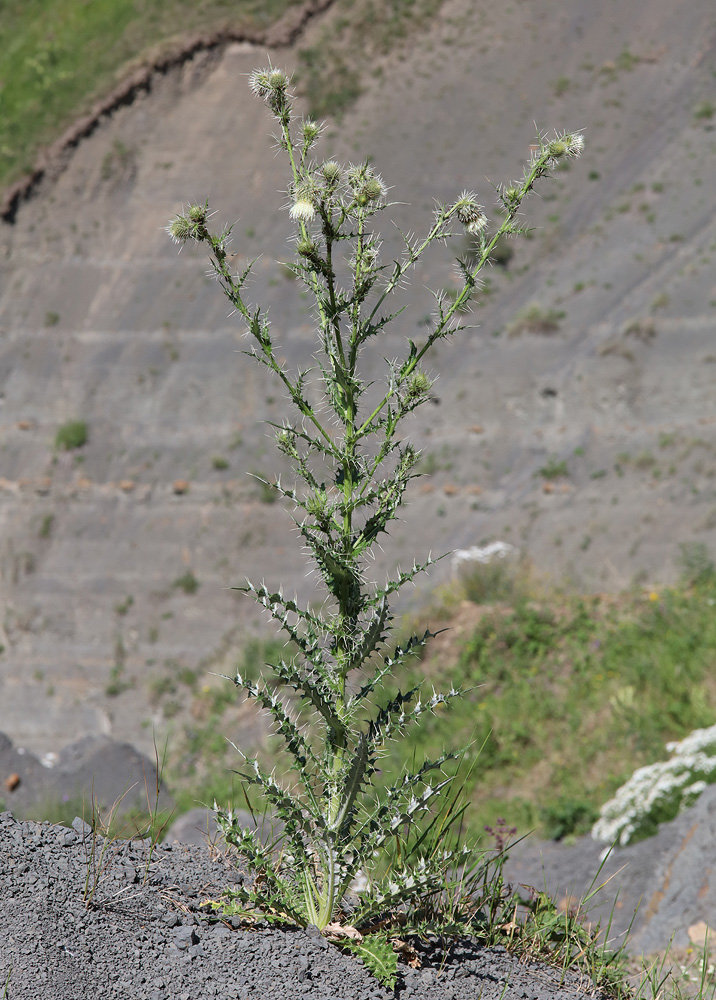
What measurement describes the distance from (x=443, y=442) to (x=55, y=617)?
A: 7.94m

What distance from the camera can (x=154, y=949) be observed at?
2.35 m

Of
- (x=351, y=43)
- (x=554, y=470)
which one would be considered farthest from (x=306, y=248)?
(x=351, y=43)

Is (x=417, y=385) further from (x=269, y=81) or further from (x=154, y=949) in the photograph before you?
(x=154, y=949)

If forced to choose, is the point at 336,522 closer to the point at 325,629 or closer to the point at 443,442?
the point at 325,629

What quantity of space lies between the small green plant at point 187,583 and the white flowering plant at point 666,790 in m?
11.9

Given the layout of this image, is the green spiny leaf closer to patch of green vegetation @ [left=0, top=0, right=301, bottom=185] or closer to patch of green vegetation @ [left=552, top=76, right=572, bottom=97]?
patch of green vegetation @ [left=552, top=76, right=572, bottom=97]

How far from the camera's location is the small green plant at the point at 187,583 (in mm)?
16562

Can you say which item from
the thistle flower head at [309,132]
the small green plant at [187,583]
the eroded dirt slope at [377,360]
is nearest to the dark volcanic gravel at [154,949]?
the thistle flower head at [309,132]

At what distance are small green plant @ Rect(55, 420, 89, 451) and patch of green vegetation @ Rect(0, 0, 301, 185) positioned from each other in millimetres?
8482

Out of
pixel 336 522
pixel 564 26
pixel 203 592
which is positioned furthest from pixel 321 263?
pixel 564 26

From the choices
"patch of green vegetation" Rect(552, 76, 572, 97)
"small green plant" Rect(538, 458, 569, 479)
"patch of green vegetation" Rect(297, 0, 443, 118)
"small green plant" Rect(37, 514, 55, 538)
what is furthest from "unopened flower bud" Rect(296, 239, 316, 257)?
"patch of green vegetation" Rect(297, 0, 443, 118)

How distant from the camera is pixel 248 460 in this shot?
58.9 ft

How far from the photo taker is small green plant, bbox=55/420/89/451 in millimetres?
19219

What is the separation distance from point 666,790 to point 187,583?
1232 cm
